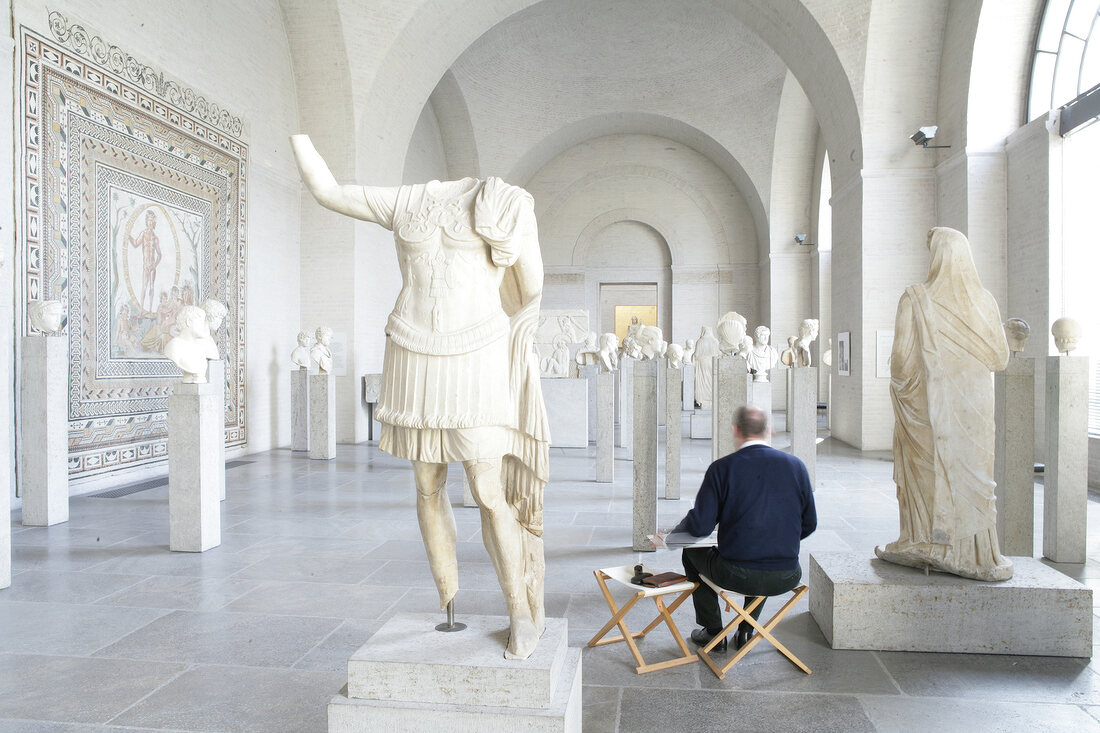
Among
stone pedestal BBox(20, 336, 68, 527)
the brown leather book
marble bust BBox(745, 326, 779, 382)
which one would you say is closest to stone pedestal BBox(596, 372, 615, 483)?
marble bust BBox(745, 326, 779, 382)

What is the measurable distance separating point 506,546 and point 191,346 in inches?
161

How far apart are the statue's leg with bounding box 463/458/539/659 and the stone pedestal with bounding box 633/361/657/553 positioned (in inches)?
110

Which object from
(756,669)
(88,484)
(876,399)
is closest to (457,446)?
A: (756,669)

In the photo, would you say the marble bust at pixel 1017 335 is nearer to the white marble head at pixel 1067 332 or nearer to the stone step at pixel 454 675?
the white marble head at pixel 1067 332

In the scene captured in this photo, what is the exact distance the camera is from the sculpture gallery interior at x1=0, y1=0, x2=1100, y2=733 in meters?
2.59

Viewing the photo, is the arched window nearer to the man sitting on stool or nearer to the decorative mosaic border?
the man sitting on stool

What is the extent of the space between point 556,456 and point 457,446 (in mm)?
7908

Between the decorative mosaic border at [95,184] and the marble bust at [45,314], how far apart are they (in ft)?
2.88

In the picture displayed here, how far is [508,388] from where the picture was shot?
2467mm

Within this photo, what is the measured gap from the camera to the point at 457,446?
2404 mm

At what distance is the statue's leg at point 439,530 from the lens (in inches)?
101

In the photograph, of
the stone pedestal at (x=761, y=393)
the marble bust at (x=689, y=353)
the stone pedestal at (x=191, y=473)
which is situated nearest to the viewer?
the stone pedestal at (x=191, y=473)

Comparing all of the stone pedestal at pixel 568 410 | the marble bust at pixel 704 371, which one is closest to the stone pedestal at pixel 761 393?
the stone pedestal at pixel 568 410

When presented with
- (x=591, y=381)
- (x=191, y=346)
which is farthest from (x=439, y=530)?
(x=591, y=381)
